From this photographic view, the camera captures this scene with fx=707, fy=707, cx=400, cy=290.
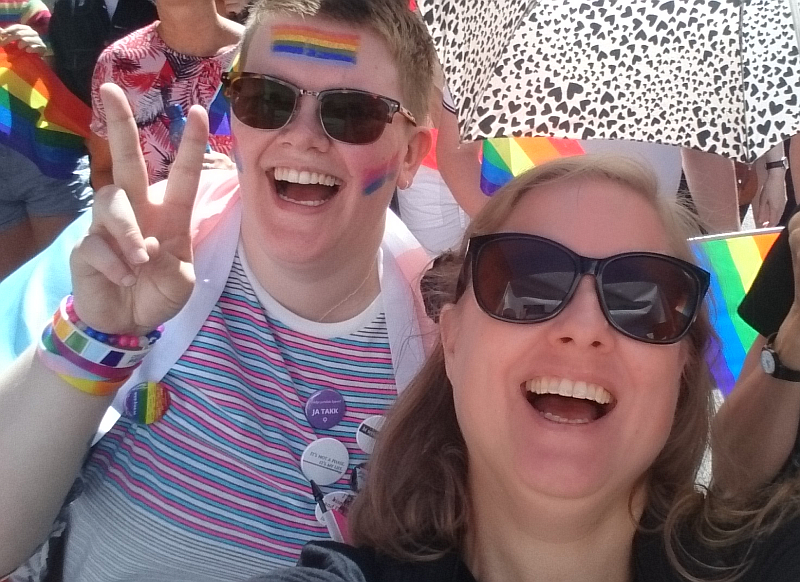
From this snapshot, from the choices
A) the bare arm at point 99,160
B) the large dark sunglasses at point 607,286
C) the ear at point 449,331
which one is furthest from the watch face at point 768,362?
the bare arm at point 99,160

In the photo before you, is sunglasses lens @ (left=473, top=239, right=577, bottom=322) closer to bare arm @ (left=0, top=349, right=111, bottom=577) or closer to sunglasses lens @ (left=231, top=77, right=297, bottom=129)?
sunglasses lens @ (left=231, top=77, right=297, bottom=129)

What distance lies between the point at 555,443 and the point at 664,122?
79 cm

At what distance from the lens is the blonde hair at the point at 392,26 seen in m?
1.54

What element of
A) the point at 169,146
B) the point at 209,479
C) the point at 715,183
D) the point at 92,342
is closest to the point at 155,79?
the point at 169,146

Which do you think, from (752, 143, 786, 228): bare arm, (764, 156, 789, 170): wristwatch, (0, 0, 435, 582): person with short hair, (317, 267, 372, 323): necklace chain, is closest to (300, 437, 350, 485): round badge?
(0, 0, 435, 582): person with short hair

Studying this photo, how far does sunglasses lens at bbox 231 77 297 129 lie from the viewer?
4.91 feet

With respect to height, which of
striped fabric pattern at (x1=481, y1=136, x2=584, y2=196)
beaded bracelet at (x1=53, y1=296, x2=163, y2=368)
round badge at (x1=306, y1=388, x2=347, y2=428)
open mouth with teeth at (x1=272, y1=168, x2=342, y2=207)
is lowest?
round badge at (x1=306, y1=388, x2=347, y2=428)

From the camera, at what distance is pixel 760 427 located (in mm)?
1404

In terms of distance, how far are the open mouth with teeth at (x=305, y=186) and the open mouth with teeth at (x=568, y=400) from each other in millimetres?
645

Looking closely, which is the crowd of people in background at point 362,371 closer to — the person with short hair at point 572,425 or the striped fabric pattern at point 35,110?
the person with short hair at point 572,425

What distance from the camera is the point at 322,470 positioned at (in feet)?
4.80

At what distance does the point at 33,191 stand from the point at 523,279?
2.16m

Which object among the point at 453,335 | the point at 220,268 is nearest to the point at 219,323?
the point at 220,268

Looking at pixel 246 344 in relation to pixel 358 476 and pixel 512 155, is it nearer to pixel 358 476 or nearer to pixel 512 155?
pixel 358 476
